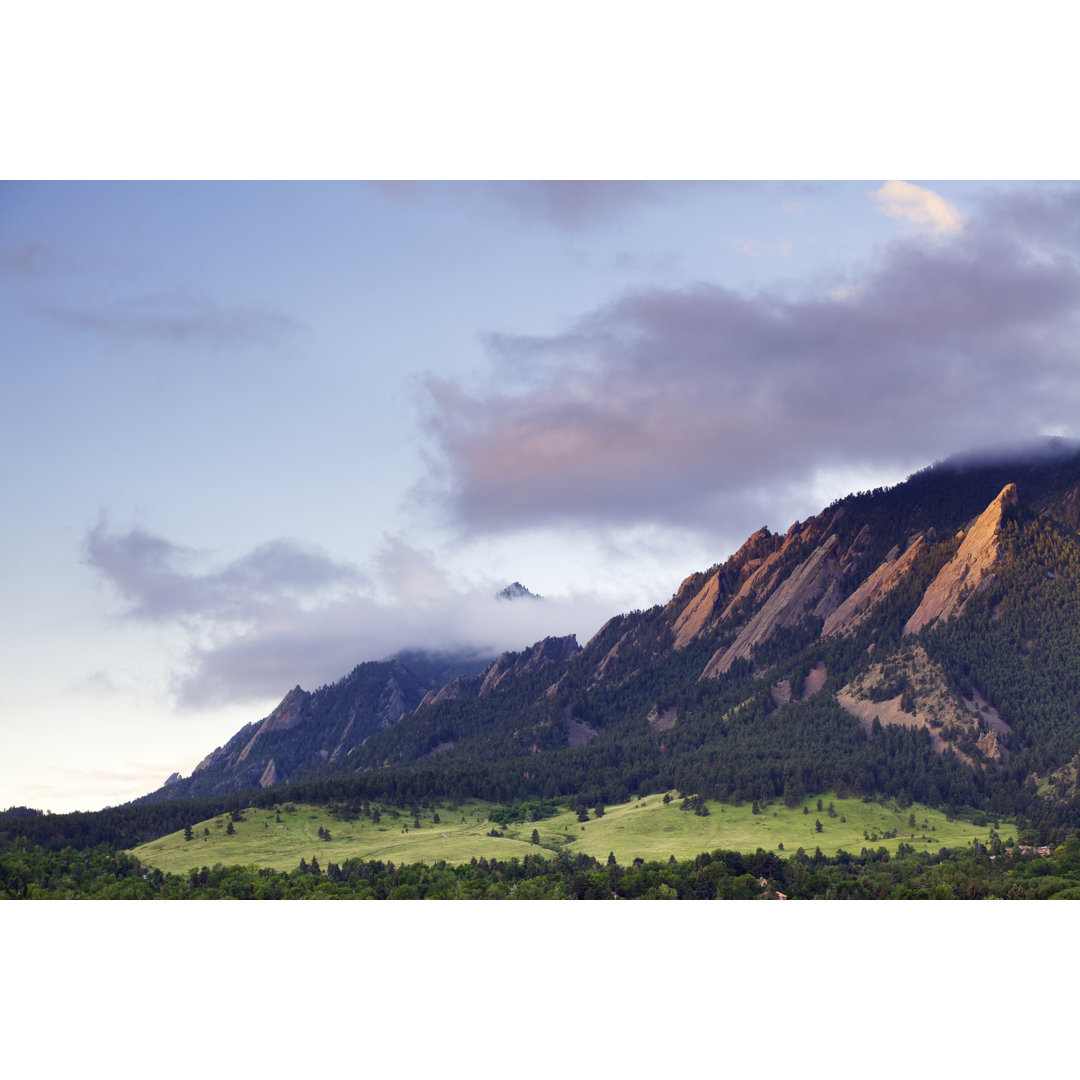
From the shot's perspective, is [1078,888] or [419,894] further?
[419,894]

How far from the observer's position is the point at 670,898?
143 meters

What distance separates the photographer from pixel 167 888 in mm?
174250
